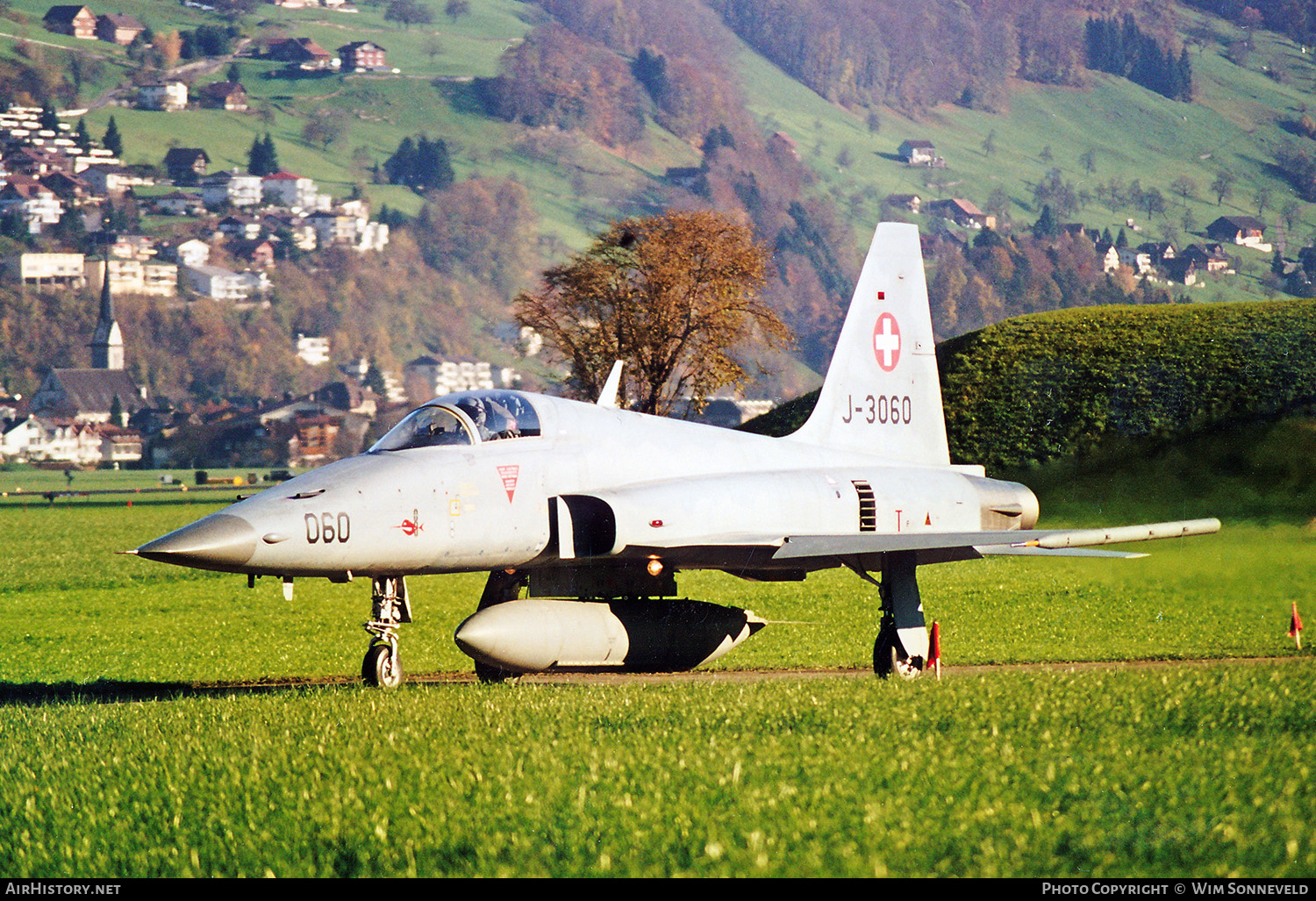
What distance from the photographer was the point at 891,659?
668 inches

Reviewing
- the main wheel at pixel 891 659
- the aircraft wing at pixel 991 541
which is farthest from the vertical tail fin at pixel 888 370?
the aircraft wing at pixel 991 541

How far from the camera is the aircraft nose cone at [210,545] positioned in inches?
492

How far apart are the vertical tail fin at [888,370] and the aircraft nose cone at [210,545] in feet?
28.8

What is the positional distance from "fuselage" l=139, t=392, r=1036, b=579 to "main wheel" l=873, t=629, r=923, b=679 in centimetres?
132

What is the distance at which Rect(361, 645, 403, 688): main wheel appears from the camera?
48.4ft

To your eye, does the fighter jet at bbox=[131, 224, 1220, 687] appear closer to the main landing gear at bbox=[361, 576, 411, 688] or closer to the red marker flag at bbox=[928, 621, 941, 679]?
the main landing gear at bbox=[361, 576, 411, 688]

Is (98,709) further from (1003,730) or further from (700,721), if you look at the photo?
(1003,730)

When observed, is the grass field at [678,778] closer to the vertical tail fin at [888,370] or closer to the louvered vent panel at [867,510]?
the louvered vent panel at [867,510]

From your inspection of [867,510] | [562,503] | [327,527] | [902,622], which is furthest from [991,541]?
[327,527]

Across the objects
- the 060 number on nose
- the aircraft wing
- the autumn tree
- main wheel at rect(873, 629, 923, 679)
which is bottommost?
the autumn tree

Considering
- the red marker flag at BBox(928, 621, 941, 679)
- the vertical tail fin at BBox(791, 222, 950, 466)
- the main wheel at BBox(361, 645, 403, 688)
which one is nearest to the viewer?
the main wheel at BBox(361, 645, 403, 688)

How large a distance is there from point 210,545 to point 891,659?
8180 mm

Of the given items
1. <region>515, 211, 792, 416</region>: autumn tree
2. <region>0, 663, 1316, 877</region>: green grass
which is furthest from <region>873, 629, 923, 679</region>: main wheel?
<region>515, 211, 792, 416</region>: autumn tree

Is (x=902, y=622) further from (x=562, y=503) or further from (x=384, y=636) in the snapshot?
(x=384, y=636)
